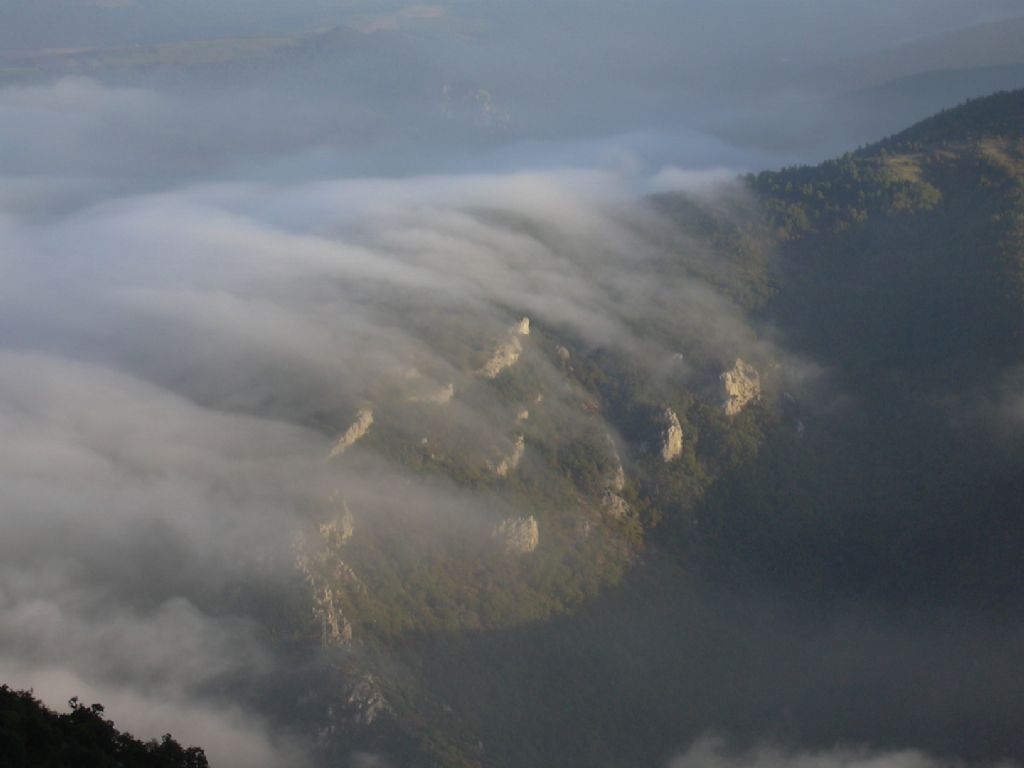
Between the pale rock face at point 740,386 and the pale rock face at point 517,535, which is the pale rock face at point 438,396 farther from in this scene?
the pale rock face at point 740,386

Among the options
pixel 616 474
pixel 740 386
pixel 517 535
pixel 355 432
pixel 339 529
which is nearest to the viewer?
pixel 339 529

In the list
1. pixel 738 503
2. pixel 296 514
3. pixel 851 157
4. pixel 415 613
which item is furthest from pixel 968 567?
pixel 851 157

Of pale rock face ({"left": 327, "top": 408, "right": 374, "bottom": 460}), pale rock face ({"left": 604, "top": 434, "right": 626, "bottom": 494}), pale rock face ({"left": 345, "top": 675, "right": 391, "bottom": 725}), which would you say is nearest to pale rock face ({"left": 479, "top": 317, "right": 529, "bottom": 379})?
pale rock face ({"left": 604, "top": 434, "right": 626, "bottom": 494})

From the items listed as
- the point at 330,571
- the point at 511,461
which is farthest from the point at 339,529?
the point at 511,461

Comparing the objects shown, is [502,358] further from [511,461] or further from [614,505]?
[614,505]

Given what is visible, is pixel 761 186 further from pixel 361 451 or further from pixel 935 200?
pixel 361 451

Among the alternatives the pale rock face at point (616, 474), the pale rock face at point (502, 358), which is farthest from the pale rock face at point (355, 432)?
the pale rock face at point (616, 474)

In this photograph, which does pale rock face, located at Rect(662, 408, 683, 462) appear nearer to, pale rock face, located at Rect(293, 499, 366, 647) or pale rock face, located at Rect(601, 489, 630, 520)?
pale rock face, located at Rect(601, 489, 630, 520)

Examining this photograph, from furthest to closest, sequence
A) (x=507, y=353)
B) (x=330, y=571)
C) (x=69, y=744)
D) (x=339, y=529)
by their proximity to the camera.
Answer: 1. (x=507, y=353)
2. (x=339, y=529)
3. (x=330, y=571)
4. (x=69, y=744)
